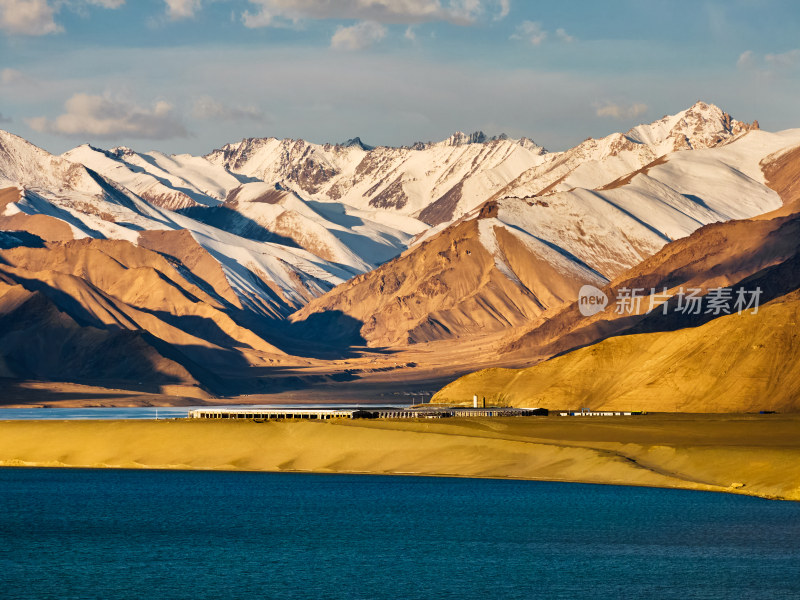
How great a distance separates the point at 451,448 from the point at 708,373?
5781 cm

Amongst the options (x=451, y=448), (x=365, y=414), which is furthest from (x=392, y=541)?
(x=365, y=414)

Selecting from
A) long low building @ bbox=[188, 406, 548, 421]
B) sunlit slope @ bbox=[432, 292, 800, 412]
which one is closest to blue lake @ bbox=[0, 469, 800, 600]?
long low building @ bbox=[188, 406, 548, 421]

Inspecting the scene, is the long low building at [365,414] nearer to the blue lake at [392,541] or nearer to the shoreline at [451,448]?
the shoreline at [451,448]

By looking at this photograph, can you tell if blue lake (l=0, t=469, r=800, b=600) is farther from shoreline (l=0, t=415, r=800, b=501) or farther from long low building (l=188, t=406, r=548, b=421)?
long low building (l=188, t=406, r=548, b=421)

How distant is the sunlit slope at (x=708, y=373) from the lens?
169 m

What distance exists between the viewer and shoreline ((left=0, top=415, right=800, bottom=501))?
114 metres

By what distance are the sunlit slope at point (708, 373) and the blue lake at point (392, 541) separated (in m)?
60.1

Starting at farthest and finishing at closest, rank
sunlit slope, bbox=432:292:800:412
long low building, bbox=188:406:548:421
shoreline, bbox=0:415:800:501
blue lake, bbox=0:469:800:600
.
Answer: sunlit slope, bbox=432:292:800:412
long low building, bbox=188:406:548:421
shoreline, bbox=0:415:800:501
blue lake, bbox=0:469:800:600

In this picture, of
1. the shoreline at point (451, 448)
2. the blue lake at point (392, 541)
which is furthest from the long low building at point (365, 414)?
the blue lake at point (392, 541)

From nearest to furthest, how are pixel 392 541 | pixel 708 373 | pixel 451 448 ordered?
pixel 392 541
pixel 451 448
pixel 708 373

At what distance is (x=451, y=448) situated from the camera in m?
129

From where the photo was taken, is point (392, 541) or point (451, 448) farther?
point (451, 448)

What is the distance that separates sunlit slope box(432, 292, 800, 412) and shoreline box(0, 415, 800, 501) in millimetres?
16003

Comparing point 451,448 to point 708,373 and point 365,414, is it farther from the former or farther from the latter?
point 708,373
